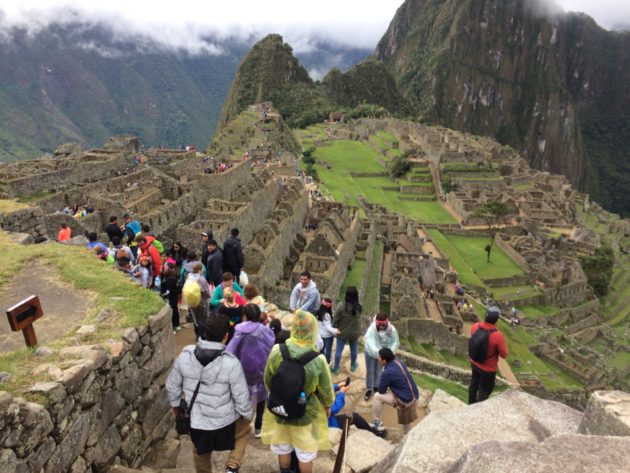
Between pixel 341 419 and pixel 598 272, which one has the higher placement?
pixel 341 419

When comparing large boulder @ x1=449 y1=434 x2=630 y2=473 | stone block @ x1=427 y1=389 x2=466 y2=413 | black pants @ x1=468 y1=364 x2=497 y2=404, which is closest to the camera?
large boulder @ x1=449 y1=434 x2=630 y2=473

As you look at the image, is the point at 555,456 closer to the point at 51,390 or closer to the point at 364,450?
the point at 364,450

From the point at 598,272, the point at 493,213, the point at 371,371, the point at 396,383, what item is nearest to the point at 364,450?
the point at 396,383

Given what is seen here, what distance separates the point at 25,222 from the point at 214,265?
15.3 feet

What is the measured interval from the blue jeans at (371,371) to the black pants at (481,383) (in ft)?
4.99

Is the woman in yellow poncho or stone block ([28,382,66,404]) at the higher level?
stone block ([28,382,66,404])

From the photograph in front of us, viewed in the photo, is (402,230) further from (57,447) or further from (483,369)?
(57,447)

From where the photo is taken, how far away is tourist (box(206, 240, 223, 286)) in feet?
29.4

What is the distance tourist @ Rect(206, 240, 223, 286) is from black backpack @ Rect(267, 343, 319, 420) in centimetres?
466

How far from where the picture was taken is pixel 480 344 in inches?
273

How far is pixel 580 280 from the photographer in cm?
3778

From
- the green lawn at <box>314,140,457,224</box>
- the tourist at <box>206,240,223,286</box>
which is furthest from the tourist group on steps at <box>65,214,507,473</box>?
the green lawn at <box>314,140,457,224</box>

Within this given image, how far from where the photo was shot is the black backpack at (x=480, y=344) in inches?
271

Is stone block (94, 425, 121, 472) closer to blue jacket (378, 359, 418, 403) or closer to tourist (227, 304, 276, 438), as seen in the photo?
tourist (227, 304, 276, 438)
